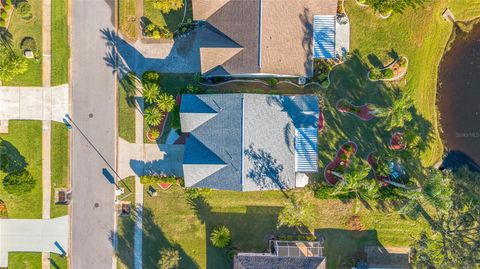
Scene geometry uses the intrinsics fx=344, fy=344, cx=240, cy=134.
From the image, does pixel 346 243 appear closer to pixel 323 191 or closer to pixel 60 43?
pixel 323 191

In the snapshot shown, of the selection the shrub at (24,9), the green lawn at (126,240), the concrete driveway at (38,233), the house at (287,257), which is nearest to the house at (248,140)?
the house at (287,257)

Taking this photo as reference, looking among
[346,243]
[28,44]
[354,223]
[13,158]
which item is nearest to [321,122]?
[354,223]

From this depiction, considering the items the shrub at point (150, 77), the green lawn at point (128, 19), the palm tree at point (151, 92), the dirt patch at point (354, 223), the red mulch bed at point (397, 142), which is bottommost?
the dirt patch at point (354, 223)

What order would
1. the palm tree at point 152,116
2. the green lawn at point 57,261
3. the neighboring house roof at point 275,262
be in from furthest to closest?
the green lawn at point 57,261
the palm tree at point 152,116
the neighboring house roof at point 275,262

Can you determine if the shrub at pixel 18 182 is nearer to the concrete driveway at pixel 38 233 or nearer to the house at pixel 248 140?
the concrete driveway at pixel 38 233

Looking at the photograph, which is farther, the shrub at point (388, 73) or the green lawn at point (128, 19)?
the green lawn at point (128, 19)

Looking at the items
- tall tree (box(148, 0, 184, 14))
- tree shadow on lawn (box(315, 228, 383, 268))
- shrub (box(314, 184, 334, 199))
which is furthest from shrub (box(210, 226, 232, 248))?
tall tree (box(148, 0, 184, 14))

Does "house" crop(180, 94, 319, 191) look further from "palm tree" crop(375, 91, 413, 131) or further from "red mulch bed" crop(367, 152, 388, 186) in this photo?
"palm tree" crop(375, 91, 413, 131)

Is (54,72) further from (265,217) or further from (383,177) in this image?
(383,177)
